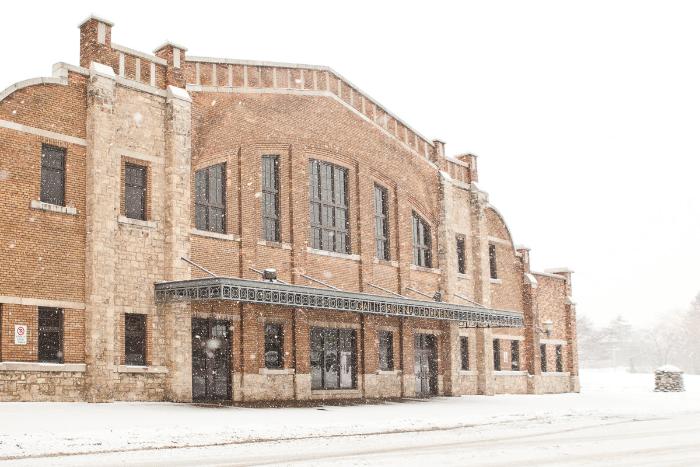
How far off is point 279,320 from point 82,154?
8342mm

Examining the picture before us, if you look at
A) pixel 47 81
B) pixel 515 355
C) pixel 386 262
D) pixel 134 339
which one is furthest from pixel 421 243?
pixel 47 81

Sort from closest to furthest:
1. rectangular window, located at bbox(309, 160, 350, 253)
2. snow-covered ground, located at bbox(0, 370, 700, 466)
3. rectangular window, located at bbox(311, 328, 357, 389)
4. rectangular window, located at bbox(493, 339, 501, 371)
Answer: snow-covered ground, located at bbox(0, 370, 700, 466) < rectangular window, located at bbox(311, 328, 357, 389) < rectangular window, located at bbox(309, 160, 350, 253) < rectangular window, located at bbox(493, 339, 501, 371)

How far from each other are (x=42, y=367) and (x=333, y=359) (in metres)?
10.9

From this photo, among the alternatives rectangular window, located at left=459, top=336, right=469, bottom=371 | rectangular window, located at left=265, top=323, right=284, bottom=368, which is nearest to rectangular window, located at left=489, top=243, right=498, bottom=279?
rectangular window, located at left=459, top=336, right=469, bottom=371

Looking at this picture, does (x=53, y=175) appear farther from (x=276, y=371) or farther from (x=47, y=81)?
(x=276, y=371)

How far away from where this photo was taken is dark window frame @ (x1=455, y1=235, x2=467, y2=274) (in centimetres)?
3512

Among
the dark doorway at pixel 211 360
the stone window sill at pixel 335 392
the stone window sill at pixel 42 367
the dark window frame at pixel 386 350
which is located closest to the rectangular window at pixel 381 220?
the dark window frame at pixel 386 350

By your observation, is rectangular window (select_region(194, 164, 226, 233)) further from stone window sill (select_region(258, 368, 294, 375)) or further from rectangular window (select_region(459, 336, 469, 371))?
rectangular window (select_region(459, 336, 469, 371))

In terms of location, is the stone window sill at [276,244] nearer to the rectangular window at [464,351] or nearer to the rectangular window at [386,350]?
the rectangular window at [386,350]

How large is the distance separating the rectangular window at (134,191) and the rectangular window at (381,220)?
10355 millimetres

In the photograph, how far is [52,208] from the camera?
68.2 feet

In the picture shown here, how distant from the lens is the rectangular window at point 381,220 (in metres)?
30.9

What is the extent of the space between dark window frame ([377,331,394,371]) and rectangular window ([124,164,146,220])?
10961 mm

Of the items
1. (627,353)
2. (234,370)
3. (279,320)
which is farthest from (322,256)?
(627,353)
